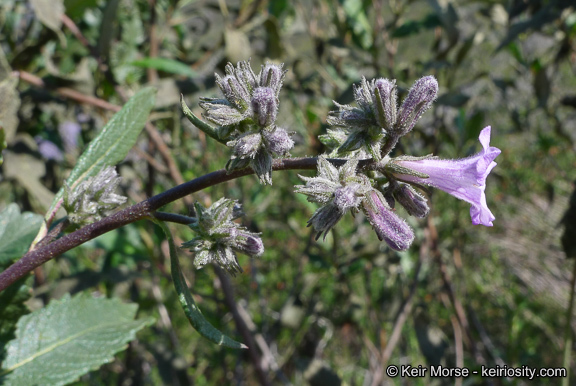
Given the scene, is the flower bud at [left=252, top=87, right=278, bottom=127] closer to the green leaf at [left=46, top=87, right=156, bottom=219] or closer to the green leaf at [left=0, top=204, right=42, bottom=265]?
the green leaf at [left=46, top=87, right=156, bottom=219]

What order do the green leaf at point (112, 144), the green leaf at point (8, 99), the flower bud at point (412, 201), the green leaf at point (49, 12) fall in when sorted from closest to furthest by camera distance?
the flower bud at point (412, 201) → the green leaf at point (112, 144) → the green leaf at point (8, 99) → the green leaf at point (49, 12)

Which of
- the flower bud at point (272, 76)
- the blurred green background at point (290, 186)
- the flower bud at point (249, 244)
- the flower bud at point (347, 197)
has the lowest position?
the blurred green background at point (290, 186)

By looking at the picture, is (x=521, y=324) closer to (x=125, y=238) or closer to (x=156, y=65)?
(x=125, y=238)

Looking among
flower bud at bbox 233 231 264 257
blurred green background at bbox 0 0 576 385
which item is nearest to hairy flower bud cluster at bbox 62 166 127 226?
flower bud at bbox 233 231 264 257

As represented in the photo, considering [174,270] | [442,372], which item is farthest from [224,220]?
[442,372]

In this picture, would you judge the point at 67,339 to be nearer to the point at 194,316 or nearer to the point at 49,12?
the point at 194,316

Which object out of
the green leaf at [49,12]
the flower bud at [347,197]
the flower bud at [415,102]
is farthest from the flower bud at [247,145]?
the green leaf at [49,12]

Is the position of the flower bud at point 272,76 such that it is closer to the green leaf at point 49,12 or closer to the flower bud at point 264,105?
Answer: the flower bud at point 264,105
